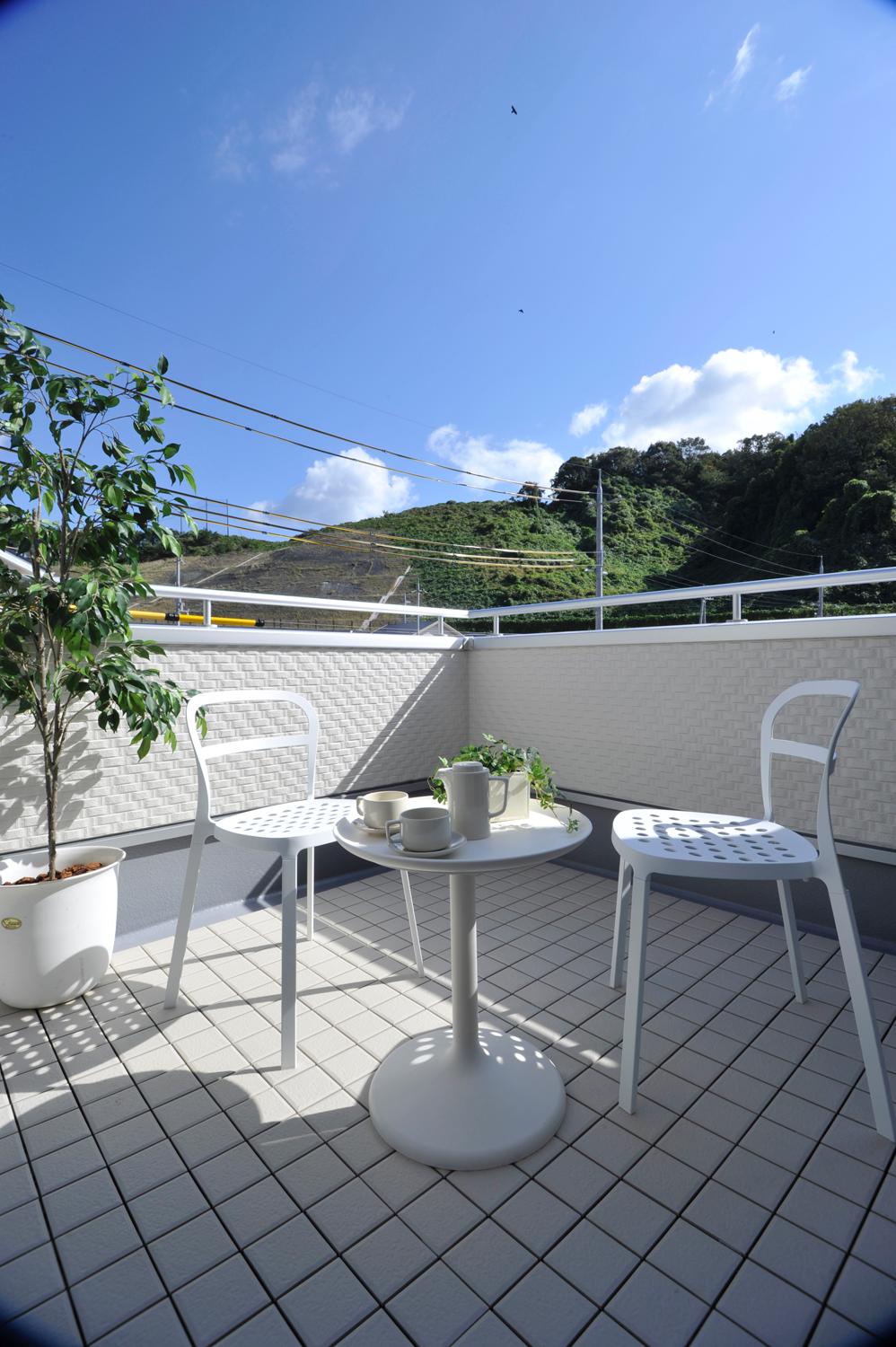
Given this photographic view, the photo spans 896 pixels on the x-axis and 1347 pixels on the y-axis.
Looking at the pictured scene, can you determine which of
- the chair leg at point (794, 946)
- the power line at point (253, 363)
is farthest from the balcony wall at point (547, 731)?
the power line at point (253, 363)

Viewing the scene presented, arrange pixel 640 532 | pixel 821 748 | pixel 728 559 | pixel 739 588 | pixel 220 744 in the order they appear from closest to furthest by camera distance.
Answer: pixel 821 748 < pixel 220 744 < pixel 739 588 < pixel 728 559 < pixel 640 532

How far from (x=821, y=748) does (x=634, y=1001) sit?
0.71 m

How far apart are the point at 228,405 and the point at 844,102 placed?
5016 millimetres

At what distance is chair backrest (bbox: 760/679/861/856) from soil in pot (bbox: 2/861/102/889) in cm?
181

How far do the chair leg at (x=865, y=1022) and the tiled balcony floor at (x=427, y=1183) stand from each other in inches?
2.5

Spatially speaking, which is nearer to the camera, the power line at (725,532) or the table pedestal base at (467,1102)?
the table pedestal base at (467,1102)

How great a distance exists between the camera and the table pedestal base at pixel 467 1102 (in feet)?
3.71

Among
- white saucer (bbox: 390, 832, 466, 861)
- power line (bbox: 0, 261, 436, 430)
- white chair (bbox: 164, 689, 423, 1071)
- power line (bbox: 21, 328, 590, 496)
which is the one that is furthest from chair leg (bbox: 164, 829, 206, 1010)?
power line (bbox: 0, 261, 436, 430)

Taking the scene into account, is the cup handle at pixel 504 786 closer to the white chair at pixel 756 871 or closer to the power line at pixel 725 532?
the white chair at pixel 756 871

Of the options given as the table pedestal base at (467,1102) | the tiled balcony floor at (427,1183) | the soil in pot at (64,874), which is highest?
the soil in pot at (64,874)

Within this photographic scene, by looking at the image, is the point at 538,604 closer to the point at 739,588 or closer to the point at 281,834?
the point at 739,588

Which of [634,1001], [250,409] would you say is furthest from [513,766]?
[250,409]

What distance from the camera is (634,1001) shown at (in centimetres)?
124

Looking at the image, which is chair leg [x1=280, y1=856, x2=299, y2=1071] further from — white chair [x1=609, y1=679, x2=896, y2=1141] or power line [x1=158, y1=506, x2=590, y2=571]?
power line [x1=158, y1=506, x2=590, y2=571]
